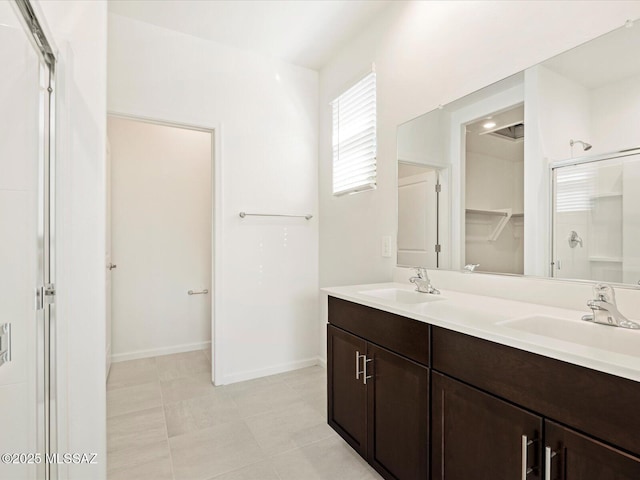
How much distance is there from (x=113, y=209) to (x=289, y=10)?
2352mm

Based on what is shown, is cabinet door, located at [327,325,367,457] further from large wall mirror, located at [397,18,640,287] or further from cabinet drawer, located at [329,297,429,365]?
large wall mirror, located at [397,18,640,287]

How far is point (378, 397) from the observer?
1.51 metres

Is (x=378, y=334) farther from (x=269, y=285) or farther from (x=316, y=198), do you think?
(x=316, y=198)

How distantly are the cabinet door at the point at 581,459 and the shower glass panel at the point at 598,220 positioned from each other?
2.30 feet

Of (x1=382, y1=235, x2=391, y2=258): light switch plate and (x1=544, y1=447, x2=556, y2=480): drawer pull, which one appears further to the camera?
(x1=382, y1=235, x2=391, y2=258): light switch plate

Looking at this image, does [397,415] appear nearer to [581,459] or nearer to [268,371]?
[581,459]

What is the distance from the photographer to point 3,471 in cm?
88

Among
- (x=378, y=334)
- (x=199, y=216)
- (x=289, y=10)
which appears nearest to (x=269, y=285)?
(x=199, y=216)

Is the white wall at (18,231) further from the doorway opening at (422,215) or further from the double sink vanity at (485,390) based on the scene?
the doorway opening at (422,215)

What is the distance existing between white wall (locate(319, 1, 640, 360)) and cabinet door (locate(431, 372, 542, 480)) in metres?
1.19

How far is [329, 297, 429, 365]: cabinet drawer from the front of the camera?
127 centimetres

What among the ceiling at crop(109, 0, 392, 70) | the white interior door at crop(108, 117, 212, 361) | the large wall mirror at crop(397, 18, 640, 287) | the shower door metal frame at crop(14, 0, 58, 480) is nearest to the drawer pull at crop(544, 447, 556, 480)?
the large wall mirror at crop(397, 18, 640, 287)

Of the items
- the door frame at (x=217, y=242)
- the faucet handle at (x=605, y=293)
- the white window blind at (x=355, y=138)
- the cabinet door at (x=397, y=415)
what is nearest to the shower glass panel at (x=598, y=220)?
the faucet handle at (x=605, y=293)

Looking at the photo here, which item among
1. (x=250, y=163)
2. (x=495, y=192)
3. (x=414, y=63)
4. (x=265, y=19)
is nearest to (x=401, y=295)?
(x=495, y=192)
